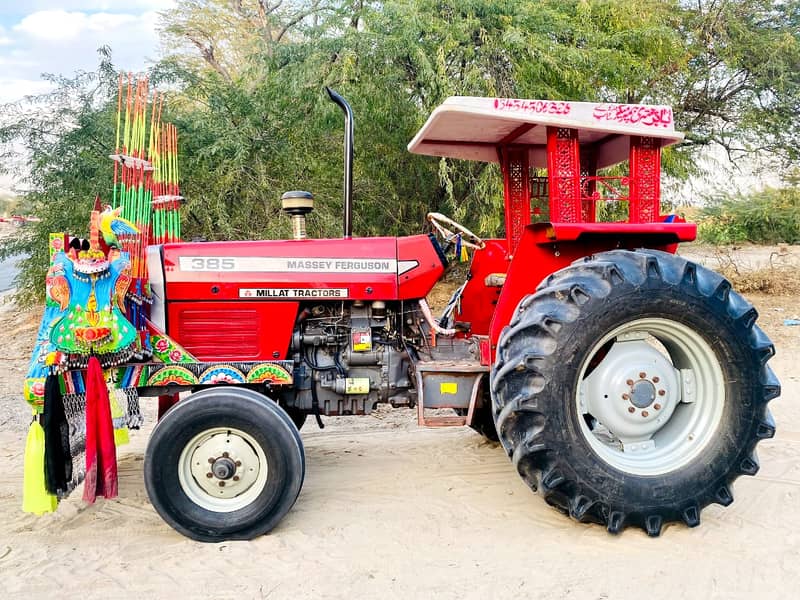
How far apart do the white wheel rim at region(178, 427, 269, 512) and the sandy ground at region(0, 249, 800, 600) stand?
0.77 ft

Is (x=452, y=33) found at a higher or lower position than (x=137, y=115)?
higher

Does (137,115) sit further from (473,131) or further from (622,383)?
(622,383)

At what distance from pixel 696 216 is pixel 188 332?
18384 mm

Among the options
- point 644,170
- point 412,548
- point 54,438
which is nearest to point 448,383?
point 412,548

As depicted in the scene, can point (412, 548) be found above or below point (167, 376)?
below

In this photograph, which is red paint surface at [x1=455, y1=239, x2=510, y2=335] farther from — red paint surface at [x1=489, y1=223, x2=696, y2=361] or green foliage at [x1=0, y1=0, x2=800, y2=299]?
green foliage at [x1=0, y1=0, x2=800, y2=299]

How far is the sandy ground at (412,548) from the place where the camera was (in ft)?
9.91

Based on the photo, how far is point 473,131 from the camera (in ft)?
14.3

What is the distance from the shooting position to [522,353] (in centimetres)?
338

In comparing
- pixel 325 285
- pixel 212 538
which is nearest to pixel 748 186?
pixel 325 285

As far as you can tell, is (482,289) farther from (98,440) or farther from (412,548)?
(98,440)

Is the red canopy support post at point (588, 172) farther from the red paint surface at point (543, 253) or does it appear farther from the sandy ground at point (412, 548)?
the sandy ground at point (412, 548)

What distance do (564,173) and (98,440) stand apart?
2801mm

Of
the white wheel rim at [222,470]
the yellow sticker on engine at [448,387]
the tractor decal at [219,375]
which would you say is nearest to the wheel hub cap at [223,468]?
the white wheel rim at [222,470]
